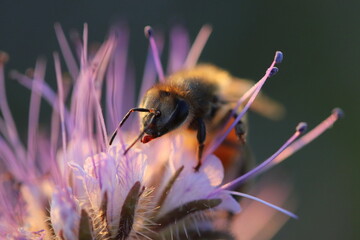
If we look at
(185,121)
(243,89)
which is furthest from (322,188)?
(185,121)

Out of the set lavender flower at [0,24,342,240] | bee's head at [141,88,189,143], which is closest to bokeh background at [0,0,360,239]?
lavender flower at [0,24,342,240]

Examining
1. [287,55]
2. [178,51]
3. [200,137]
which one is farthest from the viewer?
[287,55]

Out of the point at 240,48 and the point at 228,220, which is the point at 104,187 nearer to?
the point at 228,220

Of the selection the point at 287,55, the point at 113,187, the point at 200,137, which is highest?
the point at 200,137

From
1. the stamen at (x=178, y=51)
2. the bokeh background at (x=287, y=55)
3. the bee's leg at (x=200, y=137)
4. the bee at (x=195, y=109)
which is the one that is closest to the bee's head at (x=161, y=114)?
the bee at (x=195, y=109)

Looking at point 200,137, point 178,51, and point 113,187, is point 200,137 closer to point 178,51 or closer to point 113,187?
point 113,187

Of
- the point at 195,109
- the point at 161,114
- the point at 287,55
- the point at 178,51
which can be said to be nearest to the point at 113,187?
the point at 161,114

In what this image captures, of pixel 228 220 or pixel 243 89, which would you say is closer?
pixel 228 220
